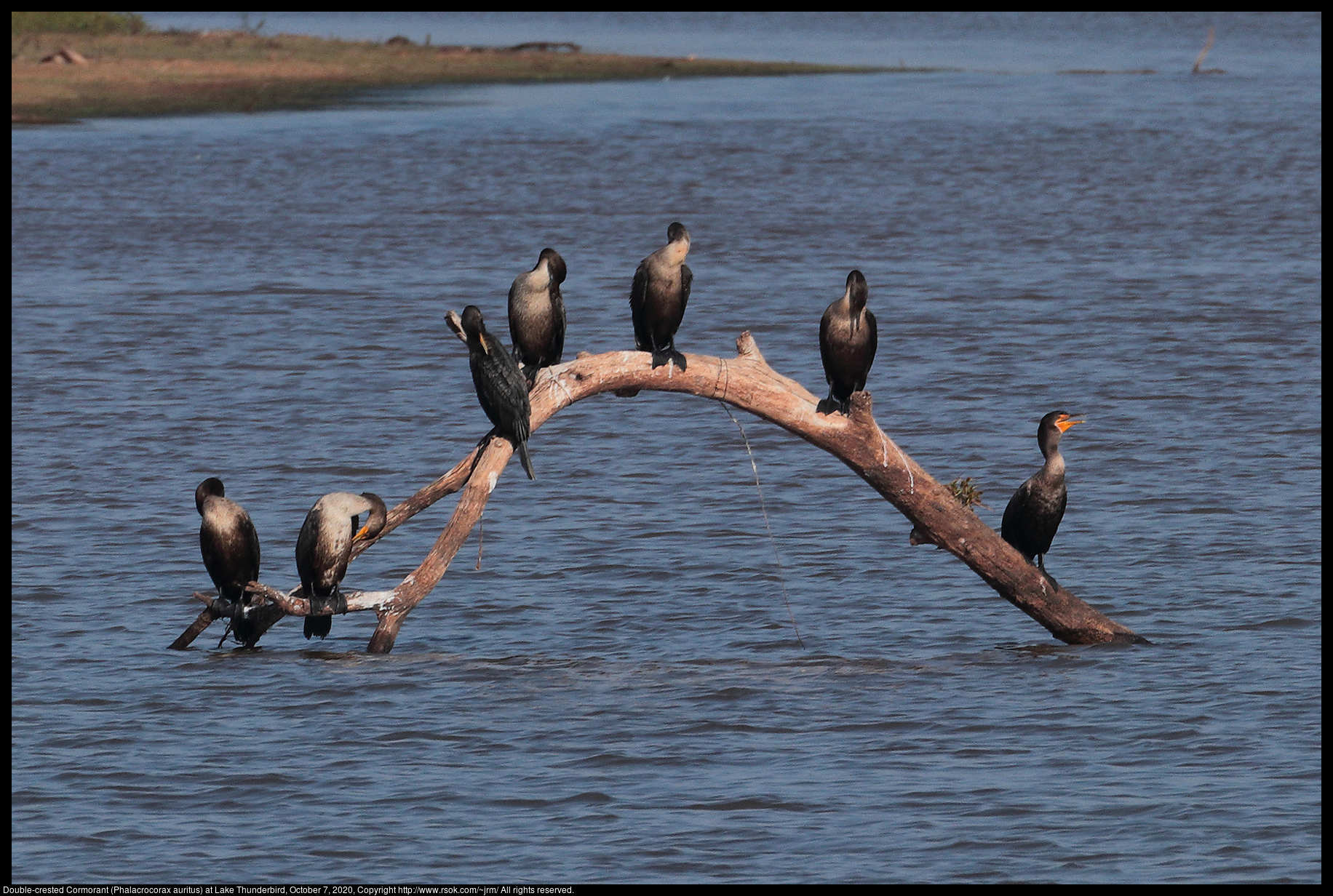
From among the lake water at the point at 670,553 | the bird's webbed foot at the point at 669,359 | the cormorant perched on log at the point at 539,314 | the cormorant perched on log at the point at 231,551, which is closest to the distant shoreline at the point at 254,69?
the lake water at the point at 670,553

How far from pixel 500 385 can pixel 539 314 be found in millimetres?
781

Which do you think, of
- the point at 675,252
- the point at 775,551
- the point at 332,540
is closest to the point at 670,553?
the point at 775,551

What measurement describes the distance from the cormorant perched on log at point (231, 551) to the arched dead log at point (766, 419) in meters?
0.21

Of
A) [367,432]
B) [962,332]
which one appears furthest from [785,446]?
[962,332]

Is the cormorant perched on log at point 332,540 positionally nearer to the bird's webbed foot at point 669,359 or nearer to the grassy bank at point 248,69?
the bird's webbed foot at point 669,359

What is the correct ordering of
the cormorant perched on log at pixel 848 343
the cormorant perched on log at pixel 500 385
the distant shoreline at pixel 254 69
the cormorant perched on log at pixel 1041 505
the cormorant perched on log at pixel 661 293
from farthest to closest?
the distant shoreline at pixel 254 69
the cormorant perched on log at pixel 1041 505
the cormorant perched on log at pixel 661 293
the cormorant perched on log at pixel 848 343
the cormorant perched on log at pixel 500 385

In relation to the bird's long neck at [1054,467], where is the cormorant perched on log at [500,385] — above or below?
above

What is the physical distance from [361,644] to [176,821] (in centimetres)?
311

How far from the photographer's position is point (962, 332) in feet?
77.8

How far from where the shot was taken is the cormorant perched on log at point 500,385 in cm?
1174

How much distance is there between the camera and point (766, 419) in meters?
12.1

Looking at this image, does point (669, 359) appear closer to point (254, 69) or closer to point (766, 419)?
point (766, 419)

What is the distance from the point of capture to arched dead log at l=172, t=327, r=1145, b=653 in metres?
12.0

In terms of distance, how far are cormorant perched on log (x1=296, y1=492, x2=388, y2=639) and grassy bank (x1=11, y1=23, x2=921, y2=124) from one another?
3374cm
